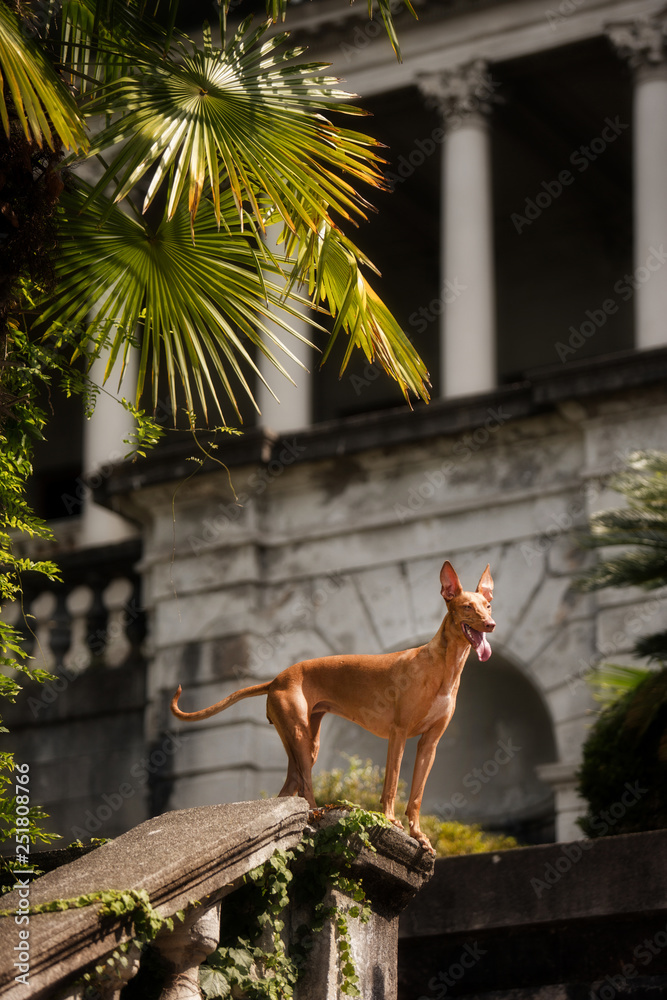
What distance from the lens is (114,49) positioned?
7.44 meters

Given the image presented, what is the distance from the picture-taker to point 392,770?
6445 mm

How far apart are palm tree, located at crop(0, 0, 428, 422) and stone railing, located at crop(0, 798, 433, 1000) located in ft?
7.32

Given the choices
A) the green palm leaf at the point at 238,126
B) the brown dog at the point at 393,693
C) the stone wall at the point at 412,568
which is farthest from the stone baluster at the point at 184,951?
the stone wall at the point at 412,568

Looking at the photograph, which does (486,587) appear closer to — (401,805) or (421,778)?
(421,778)

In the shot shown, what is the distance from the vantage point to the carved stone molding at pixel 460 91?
18500 mm

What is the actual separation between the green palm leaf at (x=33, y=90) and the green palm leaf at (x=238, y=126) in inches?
15.4

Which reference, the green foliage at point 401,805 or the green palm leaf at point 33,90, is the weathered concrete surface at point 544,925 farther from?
the green palm leaf at point 33,90

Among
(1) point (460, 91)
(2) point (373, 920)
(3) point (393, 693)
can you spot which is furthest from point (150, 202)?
(1) point (460, 91)

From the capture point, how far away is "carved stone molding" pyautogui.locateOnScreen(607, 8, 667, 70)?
17297 mm

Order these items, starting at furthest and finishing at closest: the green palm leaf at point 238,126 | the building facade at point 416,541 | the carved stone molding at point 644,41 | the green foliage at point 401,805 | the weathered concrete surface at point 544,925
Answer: the carved stone molding at point 644,41 → the building facade at point 416,541 → the green foliage at point 401,805 → the weathered concrete surface at point 544,925 → the green palm leaf at point 238,126

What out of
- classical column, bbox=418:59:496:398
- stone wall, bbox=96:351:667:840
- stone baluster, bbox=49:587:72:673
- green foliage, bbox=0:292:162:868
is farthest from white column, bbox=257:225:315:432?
green foliage, bbox=0:292:162:868

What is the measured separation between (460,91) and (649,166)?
2.99 metres

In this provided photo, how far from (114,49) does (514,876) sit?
16.2ft

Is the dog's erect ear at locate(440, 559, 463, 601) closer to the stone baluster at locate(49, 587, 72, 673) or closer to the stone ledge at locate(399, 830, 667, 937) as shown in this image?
the stone ledge at locate(399, 830, 667, 937)
